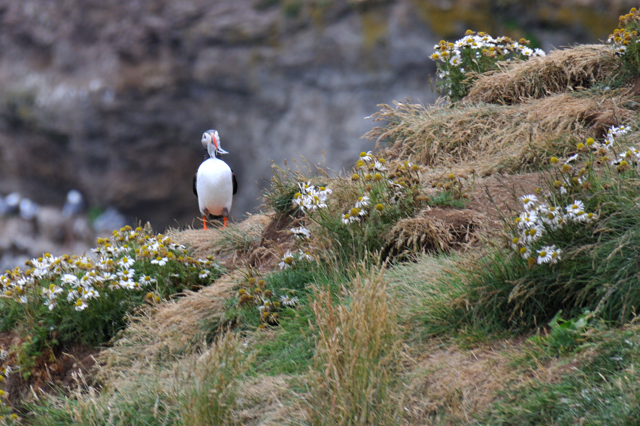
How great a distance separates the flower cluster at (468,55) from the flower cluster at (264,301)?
150 inches

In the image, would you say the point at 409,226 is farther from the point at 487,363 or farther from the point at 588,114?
the point at 588,114

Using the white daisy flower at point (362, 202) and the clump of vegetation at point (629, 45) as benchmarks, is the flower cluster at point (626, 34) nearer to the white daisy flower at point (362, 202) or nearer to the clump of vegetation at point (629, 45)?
the clump of vegetation at point (629, 45)

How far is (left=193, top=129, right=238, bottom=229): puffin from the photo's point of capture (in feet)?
25.6

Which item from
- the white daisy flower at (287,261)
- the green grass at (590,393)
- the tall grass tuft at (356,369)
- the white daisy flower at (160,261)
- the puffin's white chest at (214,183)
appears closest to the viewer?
the green grass at (590,393)

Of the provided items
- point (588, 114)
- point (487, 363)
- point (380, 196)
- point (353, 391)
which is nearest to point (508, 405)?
point (487, 363)

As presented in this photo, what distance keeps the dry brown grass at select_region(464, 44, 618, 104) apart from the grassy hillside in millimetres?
20

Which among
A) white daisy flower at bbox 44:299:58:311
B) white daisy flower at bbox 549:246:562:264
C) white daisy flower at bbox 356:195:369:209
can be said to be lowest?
white daisy flower at bbox 44:299:58:311

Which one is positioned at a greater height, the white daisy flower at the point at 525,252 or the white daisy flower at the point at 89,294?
the white daisy flower at the point at 525,252

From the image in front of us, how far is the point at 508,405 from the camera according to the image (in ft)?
7.14

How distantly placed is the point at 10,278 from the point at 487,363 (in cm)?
437

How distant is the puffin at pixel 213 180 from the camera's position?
7805 mm

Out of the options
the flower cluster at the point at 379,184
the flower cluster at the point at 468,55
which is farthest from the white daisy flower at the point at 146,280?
the flower cluster at the point at 468,55

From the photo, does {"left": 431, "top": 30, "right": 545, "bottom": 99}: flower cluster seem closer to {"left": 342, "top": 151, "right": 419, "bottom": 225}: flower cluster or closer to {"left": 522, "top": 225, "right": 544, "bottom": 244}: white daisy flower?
{"left": 342, "top": 151, "right": 419, "bottom": 225}: flower cluster

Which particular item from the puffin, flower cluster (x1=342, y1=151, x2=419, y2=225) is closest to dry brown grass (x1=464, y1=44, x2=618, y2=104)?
flower cluster (x1=342, y1=151, x2=419, y2=225)
